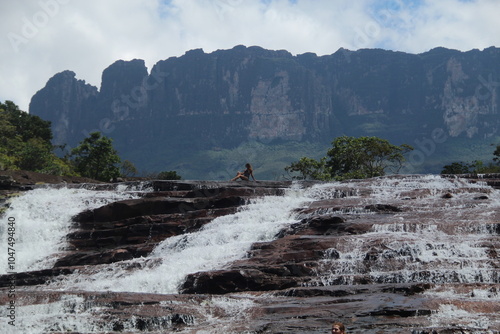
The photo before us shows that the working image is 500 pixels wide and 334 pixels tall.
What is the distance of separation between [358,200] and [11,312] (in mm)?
15626

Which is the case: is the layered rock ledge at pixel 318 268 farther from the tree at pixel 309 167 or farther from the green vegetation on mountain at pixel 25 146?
the tree at pixel 309 167

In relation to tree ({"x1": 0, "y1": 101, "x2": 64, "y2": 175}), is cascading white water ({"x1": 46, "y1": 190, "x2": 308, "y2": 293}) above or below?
below

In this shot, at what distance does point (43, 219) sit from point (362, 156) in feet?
113

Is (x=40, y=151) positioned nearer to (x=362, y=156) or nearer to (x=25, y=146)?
(x=25, y=146)

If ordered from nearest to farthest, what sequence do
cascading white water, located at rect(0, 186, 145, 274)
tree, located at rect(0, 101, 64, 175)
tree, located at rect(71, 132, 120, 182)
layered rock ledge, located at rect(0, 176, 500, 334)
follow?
1. layered rock ledge, located at rect(0, 176, 500, 334)
2. cascading white water, located at rect(0, 186, 145, 274)
3. tree, located at rect(0, 101, 64, 175)
4. tree, located at rect(71, 132, 120, 182)

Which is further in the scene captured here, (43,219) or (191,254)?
(43,219)

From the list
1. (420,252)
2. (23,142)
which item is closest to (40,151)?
(23,142)

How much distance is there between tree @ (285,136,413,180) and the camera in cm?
5506

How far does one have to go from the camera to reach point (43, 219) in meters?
27.9

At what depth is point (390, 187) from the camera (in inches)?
1161

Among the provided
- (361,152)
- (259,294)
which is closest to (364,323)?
(259,294)

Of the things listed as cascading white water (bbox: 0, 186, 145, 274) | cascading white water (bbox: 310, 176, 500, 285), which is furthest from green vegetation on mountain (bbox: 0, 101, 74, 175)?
cascading white water (bbox: 310, 176, 500, 285)

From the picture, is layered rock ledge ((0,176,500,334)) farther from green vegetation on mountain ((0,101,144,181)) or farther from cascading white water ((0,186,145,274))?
green vegetation on mountain ((0,101,144,181))

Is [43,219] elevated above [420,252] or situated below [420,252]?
above
